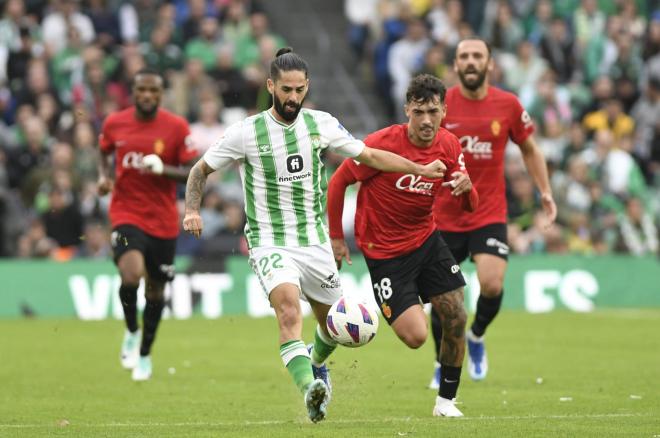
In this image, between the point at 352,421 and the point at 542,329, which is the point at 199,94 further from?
the point at 352,421

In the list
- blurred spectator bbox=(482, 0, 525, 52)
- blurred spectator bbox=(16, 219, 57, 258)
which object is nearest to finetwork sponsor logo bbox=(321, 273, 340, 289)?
blurred spectator bbox=(16, 219, 57, 258)

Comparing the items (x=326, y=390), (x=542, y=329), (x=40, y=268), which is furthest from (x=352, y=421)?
(x=40, y=268)

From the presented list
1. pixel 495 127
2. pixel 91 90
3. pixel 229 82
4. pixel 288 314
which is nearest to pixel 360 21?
pixel 229 82

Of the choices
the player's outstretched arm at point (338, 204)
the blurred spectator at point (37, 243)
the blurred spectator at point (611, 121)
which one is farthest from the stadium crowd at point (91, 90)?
the player's outstretched arm at point (338, 204)

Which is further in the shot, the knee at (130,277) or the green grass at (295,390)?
the knee at (130,277)

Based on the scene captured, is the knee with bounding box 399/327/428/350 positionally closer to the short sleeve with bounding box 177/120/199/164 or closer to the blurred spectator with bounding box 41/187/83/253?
the short sleeve with bounding box 177/120/199/164

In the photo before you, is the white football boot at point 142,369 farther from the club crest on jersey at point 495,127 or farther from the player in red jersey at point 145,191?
the club crest on jersey at point 495,127

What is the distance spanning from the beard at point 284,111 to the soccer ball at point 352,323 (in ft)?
4.62

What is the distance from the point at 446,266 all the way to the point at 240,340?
776cm

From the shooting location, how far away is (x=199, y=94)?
24.2m

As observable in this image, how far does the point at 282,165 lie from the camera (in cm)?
1077

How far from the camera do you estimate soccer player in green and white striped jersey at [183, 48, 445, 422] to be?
1059cm

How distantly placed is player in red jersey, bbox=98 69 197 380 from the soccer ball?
4.16 meters

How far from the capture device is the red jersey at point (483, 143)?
1345 centimetres
